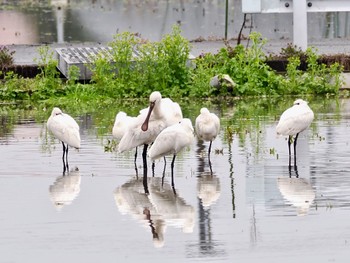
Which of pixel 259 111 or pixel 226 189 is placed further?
pixel 259 111

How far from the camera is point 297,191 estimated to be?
1423 cm

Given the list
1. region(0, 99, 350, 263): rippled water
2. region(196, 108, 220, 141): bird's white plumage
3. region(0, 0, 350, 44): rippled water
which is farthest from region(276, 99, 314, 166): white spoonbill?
region(0, 0, 350, 44): rippled water

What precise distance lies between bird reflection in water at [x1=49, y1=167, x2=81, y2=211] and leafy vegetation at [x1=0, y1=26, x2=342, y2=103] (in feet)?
25.1

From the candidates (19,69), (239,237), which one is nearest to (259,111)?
(19,69)

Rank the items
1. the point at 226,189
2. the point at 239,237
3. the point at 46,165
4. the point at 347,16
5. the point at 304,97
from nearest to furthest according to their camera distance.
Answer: the point at 239,237 < the point at 226,189 < the point at 46,165 < the point at 304,97 < the point at 347,16

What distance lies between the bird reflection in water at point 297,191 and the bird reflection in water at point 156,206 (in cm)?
107

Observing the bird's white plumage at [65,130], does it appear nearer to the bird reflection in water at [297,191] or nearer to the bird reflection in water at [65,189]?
the bird reflection in water at [65,189]

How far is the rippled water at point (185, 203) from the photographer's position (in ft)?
37.7

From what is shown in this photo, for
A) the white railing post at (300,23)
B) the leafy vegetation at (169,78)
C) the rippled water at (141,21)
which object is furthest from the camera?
the rippled water at (141,21)

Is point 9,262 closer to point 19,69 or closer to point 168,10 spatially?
point 19,69

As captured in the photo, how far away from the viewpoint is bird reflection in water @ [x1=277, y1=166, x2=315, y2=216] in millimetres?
13422

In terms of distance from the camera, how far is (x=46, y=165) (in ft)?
54.2

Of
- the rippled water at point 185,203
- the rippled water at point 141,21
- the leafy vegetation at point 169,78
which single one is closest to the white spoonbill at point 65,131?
the rippled water at point 185,203

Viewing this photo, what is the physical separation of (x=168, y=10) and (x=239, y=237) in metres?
39.1
